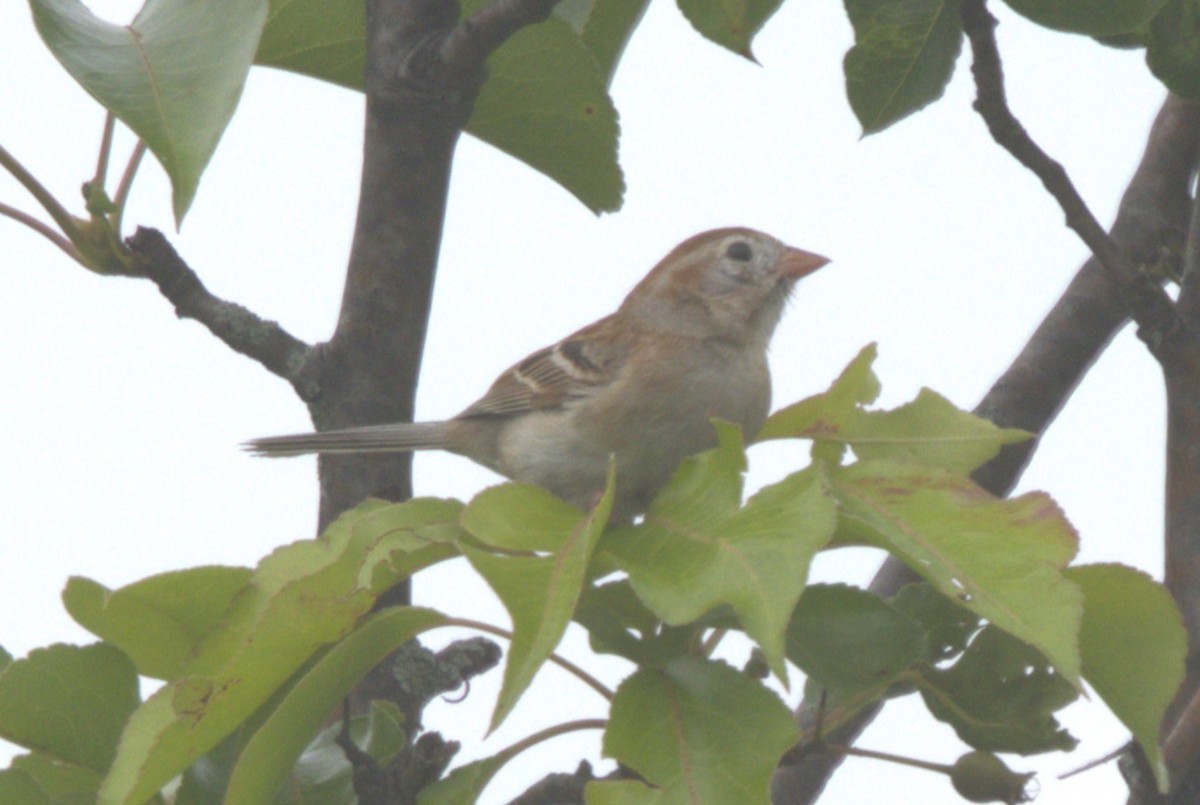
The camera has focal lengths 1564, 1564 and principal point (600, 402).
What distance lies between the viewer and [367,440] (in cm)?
328

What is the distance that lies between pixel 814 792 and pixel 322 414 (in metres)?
1.30

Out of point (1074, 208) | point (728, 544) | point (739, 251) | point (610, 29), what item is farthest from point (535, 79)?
point (728, 544)

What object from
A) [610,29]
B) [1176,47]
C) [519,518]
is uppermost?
[610,29]

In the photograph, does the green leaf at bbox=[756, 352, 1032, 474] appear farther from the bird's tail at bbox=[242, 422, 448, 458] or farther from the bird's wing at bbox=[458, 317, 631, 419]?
the bird's wing at bbox=[458, 317, 631, 419]

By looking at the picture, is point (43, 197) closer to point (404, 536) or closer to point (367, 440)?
point (367, 440)

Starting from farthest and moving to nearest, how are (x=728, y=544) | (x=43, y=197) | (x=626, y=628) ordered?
(x=43, y=197) < (x=626, y=628) < (x=728, y=544)

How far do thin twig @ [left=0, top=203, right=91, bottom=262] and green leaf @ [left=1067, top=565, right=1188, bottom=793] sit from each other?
1876mm

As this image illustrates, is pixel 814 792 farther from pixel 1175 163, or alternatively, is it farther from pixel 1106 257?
pixel 1175 163

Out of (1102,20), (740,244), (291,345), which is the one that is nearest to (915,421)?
(1102,20)

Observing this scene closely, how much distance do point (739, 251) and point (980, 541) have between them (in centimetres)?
242

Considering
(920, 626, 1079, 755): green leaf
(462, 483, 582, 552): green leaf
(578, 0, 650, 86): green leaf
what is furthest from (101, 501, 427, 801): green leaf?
(578, 0, 650, 86): green leaf

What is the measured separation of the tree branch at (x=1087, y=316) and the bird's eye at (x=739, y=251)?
80 cm

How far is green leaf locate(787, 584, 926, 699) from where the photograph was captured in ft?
7.32

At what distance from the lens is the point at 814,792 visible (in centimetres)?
330
